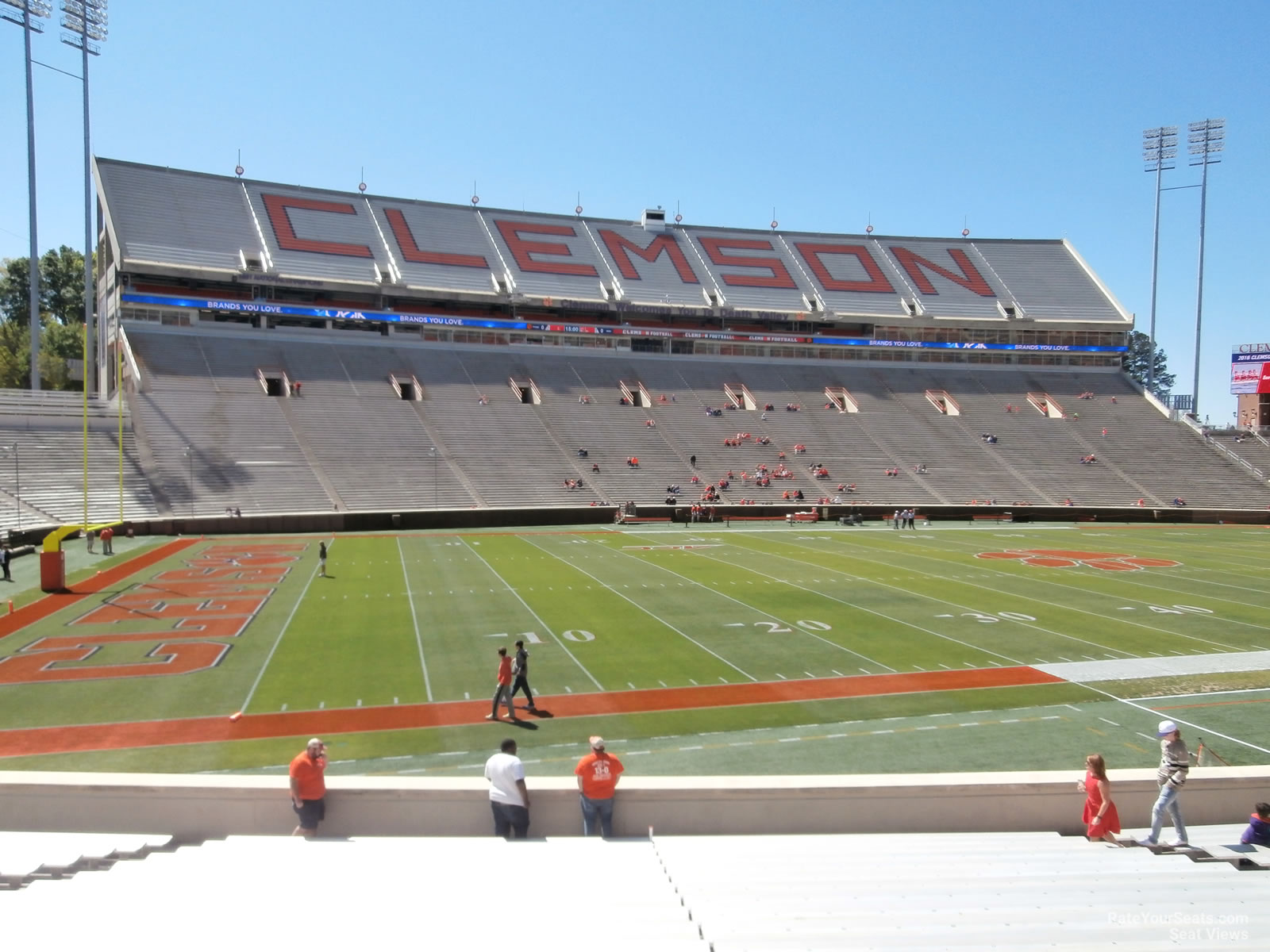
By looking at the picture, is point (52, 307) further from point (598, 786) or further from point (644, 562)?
point (598, 786)

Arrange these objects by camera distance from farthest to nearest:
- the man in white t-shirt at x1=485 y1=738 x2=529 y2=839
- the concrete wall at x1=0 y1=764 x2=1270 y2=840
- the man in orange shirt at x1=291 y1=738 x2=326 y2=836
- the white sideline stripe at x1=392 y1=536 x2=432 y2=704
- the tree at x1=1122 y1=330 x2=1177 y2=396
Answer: the tree at x1=1122 y1=330 x2=1177 y2=396 → the white sideline stripe at x1=392 y1=536 x2=432 y2=704 → the man in white t-shirt at x1=485 y1=738 x2=529 y2=839 → the concrete wall at x1=0 y1=764 x2=1270 y2=840 → the man in orange shirt at x1=291 y1=738 x2=326 y2=836

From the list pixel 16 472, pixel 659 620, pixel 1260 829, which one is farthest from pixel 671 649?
pixel 16 472

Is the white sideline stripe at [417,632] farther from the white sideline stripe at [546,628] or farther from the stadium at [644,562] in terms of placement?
the white sideline stripe at [546,628]

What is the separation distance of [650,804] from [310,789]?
284 cm

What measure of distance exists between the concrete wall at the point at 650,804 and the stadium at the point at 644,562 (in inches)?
1.5

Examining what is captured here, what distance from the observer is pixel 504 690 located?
13.6 meters

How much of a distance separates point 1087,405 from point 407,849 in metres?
68.5

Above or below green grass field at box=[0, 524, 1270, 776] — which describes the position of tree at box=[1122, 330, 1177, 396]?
above

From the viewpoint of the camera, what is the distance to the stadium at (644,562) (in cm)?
706

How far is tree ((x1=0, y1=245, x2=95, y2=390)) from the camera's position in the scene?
70.2 meters

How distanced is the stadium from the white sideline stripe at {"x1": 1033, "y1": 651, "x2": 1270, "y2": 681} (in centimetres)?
11

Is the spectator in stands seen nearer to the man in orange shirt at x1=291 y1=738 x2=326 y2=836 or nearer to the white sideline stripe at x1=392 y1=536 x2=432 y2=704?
the man in orange shirt at x1=291 y1=738 x2=326 y2=836

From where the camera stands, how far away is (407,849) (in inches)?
262

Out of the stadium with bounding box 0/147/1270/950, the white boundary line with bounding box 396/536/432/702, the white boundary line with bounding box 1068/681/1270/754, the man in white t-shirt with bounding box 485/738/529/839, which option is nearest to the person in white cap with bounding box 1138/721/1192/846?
the stadium with bounding box 0/147/1270/950
